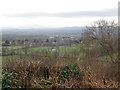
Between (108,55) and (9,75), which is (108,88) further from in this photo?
(108,55)

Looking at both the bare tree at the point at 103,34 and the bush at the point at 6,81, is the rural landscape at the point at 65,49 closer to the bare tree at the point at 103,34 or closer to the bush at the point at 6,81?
the bare tree at the point at 103,34

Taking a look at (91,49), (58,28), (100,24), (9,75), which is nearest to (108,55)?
(91,49)

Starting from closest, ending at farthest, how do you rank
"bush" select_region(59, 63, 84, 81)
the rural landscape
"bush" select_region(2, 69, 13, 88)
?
"bush" select_region(2, 69, 13, 88) < "bush" select_region(59, 63, 84, 81) < the rural landscape

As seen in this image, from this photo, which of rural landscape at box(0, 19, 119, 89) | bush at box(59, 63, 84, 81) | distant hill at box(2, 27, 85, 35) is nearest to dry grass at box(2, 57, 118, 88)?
rural landscape at box(0, 19, 119, 89)

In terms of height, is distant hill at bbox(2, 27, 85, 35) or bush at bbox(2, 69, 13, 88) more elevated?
distant hill at bbox(2, 27, 85, 35)

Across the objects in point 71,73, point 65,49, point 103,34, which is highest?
point 103,34

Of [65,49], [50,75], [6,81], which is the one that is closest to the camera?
[6,81]

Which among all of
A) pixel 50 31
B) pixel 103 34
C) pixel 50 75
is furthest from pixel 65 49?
pixel 50 75

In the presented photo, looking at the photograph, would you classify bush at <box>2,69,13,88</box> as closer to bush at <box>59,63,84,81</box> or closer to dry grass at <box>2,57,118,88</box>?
dry grass at <box>2,57,118,88</box>

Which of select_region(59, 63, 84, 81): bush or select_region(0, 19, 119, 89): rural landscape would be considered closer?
select_region(59, 63, 84, 81): bush

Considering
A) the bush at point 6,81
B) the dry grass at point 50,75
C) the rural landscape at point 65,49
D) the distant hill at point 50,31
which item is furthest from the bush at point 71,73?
the distant hill at point 50,31

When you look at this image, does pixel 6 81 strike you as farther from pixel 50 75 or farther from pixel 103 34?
pixel 103 34
